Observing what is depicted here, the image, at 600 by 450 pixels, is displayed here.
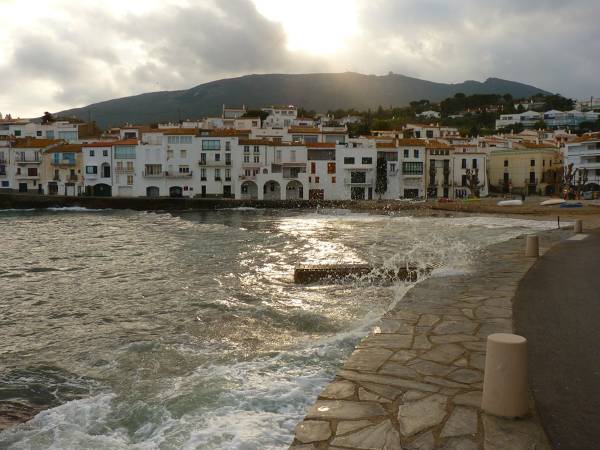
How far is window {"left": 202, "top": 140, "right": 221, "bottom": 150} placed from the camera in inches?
3095

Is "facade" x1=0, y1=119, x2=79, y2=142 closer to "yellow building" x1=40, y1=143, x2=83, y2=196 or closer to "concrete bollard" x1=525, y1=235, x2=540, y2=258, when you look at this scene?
"yellow building" x1=40, y1=143, x2=83, y2=196

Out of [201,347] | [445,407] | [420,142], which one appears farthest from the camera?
[420,142]

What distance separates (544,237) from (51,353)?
61.8 ft

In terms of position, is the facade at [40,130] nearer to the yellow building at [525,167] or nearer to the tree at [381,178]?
the tree at [381,178]

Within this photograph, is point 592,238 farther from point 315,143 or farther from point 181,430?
point 315,143

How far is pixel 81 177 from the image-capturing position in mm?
81312

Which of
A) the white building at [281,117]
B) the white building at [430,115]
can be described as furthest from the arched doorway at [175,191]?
the white building at [430,115]

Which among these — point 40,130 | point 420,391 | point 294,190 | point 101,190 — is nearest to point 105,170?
point 101,190

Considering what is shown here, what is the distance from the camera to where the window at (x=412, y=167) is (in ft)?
252

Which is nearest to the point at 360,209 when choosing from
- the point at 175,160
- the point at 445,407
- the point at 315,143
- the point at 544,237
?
the point at 315,143

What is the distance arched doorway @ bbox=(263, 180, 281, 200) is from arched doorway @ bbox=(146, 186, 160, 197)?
16.6m

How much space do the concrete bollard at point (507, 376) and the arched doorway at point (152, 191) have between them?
7971 cm

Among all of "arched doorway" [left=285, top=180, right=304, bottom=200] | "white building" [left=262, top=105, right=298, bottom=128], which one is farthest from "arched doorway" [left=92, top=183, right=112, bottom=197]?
"white building" [left=262, top=105, right=298, bottom=128]

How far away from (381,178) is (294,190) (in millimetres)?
12851
